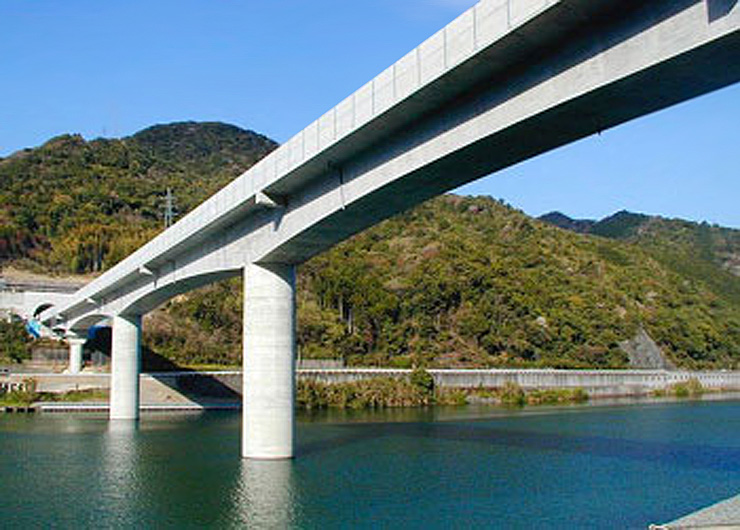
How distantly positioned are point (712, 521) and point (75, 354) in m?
59.4

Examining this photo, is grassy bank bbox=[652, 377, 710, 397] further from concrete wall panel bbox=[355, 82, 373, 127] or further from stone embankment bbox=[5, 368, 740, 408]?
concrete wall panel bbox=[355, 82, 373, 127]

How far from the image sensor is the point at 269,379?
30953 millimetres

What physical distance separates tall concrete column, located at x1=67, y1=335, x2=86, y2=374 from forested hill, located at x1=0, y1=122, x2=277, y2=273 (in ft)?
93.2

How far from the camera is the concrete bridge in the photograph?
15.9 meters

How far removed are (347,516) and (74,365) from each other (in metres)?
51.9

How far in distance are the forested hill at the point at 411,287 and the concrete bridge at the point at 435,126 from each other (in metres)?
44.2

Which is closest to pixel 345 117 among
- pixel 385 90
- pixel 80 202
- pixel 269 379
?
pixel 385 90

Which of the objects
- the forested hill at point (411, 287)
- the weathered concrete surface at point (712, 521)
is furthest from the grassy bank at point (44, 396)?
the weathered concrete surface at point (712, 521)

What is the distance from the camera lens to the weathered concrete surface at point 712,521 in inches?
711

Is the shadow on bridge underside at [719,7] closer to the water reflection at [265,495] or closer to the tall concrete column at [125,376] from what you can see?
the water reflection at [265,495]

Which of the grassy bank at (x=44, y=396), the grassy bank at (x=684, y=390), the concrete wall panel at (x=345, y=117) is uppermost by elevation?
the concrete wall panel at (x=345, y=117)

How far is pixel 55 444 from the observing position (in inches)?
1485

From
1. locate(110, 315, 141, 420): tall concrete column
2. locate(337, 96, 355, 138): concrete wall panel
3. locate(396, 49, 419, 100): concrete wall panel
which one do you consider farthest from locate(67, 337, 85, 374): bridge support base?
locate(396, 49, 419, 100): concrete wall panel

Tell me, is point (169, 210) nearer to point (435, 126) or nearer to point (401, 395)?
point (401, 395)
